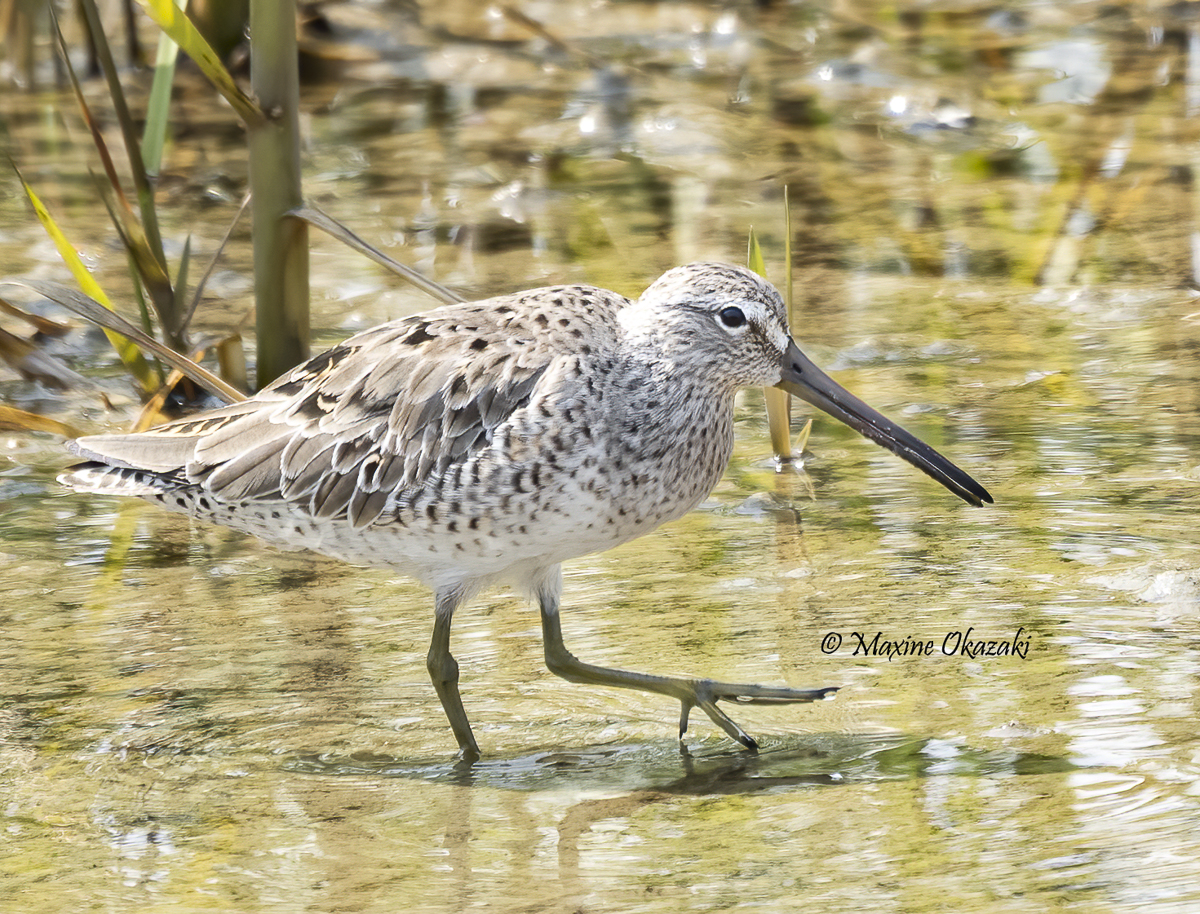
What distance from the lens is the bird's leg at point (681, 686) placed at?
371 cm

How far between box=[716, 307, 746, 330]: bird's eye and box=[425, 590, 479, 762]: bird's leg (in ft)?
2.90

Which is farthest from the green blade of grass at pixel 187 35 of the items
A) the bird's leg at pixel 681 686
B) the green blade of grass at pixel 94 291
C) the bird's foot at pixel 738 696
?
the bird's foot at pixel 738 696

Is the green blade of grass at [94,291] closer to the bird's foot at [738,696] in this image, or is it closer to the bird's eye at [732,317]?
the bird's eye at [732,317]

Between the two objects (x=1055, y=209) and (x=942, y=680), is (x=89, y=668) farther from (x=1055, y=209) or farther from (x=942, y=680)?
(x=1055, y=209)

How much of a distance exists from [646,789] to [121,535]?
2197mm

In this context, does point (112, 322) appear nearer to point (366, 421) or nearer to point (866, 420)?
point (366, 421)

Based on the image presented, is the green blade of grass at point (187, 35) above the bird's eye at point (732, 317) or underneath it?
above

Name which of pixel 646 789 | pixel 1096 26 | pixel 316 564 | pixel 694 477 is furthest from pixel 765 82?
pixel 646 789

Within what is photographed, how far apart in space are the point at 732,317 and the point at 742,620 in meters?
0.85

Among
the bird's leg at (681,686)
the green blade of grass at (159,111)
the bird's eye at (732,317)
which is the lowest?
the bird's leg at (681,686)

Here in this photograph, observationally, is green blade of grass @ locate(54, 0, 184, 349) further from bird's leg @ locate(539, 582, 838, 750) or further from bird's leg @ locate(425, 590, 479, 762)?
bird's leg @ locate(539, 582, 838, 750)

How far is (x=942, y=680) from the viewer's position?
380 cm

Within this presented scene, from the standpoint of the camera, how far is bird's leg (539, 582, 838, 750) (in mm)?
3713

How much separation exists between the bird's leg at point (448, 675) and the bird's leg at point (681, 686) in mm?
242
